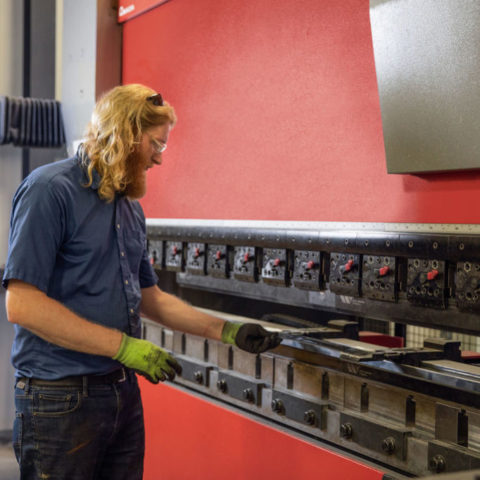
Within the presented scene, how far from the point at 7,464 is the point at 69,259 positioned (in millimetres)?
2394

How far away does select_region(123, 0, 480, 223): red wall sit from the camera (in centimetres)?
213

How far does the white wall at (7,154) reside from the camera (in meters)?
4.02

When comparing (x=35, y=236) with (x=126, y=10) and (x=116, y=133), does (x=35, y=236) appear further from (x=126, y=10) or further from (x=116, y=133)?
(x=126, y=10)

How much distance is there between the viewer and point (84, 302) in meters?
A: 1.94

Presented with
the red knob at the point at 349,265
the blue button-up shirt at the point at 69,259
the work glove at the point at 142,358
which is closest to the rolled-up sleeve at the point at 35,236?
the blue button-up shirt at the point at 69,259

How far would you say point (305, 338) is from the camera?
2184mm

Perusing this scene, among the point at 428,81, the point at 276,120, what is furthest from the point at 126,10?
the point at 428,81

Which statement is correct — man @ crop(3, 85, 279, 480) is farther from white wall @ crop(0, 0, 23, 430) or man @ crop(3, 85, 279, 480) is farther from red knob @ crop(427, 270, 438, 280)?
white wall @ crop(0, 0, 23, 430)

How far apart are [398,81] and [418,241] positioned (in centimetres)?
44

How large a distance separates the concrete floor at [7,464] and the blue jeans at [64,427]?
1.94 metres

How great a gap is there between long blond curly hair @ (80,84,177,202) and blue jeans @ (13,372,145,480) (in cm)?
55

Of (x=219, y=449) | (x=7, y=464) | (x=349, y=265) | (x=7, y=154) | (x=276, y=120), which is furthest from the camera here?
(x=7, y=154)

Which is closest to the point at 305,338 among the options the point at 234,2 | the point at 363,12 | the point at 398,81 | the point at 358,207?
the point at 358,207

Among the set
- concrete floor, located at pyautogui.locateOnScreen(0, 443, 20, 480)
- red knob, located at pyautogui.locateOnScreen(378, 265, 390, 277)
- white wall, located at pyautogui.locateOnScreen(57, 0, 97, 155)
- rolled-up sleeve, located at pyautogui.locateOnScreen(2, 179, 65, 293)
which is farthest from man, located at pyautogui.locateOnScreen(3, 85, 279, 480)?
concrete floor, located at pyautogui.locateOnScreen(0, 443, 20, 480)
